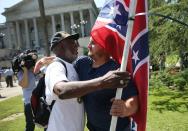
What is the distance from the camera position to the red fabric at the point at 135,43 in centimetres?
324

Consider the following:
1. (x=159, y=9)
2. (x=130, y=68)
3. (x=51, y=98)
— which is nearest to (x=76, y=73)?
(x=51, y=98)

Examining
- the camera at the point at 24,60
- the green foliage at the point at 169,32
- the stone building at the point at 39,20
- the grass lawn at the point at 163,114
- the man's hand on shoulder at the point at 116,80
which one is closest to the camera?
the man's hand on shoulder at the point at 116,80

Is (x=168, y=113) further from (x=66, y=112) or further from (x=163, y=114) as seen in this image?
(x=66, y=112)

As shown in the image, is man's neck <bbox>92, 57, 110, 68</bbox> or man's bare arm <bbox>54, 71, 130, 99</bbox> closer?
man's bare arm <bbox>54, 71, 130, 99</bbox>

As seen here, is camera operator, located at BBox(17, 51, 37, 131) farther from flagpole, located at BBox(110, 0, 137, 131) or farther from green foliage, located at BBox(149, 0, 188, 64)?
green foliage, located at BBox(149, 0, 188, 64)

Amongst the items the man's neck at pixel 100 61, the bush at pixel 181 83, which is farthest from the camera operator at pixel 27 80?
the bush at pixel 181 83

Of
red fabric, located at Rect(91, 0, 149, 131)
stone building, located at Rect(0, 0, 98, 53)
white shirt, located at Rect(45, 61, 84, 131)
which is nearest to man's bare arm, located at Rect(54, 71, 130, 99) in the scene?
red fabric, located at Rect(91, 0, 149, 131)

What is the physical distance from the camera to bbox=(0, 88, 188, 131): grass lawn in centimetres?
1024

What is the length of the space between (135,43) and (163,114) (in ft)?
30.4

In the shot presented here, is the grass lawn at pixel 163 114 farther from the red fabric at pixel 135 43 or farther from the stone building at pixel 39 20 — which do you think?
the stone building at pixel 39 20

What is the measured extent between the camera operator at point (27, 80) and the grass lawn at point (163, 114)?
122 inches

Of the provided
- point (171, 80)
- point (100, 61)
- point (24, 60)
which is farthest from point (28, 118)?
point (171, 80)

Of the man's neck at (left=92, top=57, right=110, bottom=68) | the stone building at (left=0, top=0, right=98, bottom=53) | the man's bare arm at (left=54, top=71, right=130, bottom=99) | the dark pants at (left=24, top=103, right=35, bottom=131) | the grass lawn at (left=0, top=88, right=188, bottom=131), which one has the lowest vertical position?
the grass lawn at (left=0, top=88, right=188, bottom=131)

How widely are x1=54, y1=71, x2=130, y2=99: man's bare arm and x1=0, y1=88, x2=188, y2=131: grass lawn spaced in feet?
23.0
